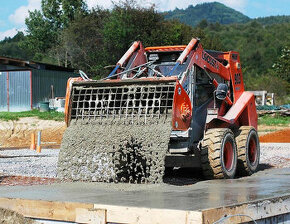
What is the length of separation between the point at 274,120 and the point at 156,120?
25.3m

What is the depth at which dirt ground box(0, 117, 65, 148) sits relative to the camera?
32375 mm

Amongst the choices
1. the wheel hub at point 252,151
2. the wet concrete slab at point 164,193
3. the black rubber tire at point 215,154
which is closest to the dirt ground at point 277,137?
the wheel hub at point 252,151

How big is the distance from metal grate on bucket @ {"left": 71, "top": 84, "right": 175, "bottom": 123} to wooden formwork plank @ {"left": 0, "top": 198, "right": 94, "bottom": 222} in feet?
10.1

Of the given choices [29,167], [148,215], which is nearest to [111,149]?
[148,215]

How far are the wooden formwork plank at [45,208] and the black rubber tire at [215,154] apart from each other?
13.4 ft

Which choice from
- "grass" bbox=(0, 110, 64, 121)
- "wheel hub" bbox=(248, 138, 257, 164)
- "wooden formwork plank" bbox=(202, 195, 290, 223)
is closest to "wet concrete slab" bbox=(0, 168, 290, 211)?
"wooden formwork plank" bbox=(202, 195, 290, 223)

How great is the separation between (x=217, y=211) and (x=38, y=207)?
2381mm

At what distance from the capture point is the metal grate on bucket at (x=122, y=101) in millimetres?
9891

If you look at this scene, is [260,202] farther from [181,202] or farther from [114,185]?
[114,185]

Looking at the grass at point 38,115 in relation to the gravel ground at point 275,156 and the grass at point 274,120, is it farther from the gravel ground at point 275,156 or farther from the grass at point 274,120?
the gravel ground at point 275,156

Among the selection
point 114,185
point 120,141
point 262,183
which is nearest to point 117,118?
point 120,141

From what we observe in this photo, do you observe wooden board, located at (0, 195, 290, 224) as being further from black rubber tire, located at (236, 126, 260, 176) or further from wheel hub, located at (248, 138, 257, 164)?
wheel hub, located at (248, 138, 257, 164)

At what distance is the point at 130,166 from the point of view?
10.1 metres

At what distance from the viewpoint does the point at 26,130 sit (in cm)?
3403
